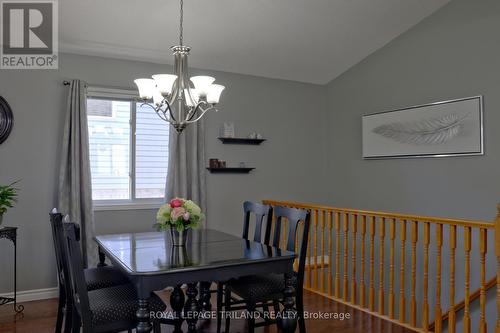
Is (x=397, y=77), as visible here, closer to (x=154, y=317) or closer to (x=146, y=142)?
(x=146, y=142)

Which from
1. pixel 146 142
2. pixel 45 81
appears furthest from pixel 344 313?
pixel 45 81

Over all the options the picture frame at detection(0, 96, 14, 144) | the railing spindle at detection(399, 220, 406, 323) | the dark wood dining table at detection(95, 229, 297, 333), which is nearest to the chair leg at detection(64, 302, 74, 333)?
the dark wood dining table at detection(95, 229, 297, 333)

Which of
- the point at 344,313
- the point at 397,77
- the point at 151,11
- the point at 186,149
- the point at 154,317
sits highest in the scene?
the point at 151,11

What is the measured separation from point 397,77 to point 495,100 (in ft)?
4.04

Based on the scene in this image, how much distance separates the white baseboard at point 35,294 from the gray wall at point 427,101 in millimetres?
3744

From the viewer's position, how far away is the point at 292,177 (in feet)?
18.8

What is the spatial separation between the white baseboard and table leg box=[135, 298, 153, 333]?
2.51 metres

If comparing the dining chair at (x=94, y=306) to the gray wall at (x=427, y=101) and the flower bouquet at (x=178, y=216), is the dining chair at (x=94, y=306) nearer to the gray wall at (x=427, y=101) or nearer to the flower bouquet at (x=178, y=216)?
the flower bouquet at (x=178, y=216)

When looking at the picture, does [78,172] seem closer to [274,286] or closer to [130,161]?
[130,161]

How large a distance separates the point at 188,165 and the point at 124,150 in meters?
0.74

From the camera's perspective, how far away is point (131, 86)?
4652 mm

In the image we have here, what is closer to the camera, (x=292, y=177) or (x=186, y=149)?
(x=186, y=149)

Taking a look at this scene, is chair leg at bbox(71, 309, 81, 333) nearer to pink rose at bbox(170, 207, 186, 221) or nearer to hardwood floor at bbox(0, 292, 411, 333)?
pink rose at bbox(170, 207, 186, 221)

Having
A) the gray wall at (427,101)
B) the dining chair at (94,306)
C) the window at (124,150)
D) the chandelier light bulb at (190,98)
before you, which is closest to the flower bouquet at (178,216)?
the dining chair at (94,306)
